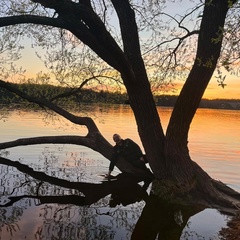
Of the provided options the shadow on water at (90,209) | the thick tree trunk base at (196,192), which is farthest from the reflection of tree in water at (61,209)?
the thick tree trunk base at (196,192)

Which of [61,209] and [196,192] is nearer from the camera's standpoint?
[61,209]

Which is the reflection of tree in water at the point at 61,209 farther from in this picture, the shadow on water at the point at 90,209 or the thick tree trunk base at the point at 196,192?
the thick tree trunk base at the point at 196,192

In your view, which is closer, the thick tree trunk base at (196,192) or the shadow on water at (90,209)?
the shadow on water at (90,209)

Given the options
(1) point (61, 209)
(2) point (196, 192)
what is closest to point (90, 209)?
(1) point (61, 209)

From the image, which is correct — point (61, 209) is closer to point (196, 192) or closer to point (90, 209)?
point (90, 209)

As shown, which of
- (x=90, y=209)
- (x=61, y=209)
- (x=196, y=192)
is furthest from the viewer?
(x=196, y=192)

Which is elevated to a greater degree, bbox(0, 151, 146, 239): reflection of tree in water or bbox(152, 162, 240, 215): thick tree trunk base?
bbox(152, 162, 240, 215): thick tree trunk base

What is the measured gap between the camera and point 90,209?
476 inches

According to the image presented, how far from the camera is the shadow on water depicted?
389 inches

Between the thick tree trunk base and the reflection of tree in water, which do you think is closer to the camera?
the reflection of tree in water

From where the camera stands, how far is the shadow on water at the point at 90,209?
9891 millimetres

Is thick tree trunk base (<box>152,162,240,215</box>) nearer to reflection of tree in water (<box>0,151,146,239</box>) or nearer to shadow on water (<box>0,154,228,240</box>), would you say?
shadow on water (<box>0,154,228,240</box>)

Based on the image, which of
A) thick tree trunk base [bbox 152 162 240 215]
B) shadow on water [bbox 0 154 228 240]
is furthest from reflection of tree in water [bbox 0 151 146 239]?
thick tree trunk base [bbox 152 162 240 215]

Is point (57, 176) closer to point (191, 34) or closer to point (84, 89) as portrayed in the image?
point (84, 89)
